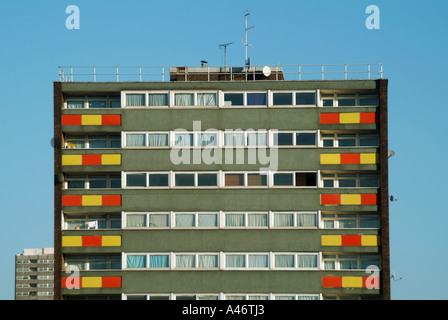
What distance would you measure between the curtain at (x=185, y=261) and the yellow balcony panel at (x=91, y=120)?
12.1 metres

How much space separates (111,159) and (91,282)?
30.9 feet

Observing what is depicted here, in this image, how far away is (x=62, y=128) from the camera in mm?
62844

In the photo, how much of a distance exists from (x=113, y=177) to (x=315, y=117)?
53.4 feet

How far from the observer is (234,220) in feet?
201

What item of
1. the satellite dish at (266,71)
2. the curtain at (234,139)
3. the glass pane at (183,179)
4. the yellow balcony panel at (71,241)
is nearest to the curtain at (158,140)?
the glass pane at (183,179)

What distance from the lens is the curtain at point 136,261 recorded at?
6109 cm

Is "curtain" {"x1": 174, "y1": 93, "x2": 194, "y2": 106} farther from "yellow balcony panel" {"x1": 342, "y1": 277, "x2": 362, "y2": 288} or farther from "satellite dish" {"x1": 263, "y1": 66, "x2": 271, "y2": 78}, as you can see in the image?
"yellow balcony panel" {"x1": 342, "y1": 277, "x2": 362, "y2": 288}

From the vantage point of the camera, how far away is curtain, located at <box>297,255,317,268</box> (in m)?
60.6

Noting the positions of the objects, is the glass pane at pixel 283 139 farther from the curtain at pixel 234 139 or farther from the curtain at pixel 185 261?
the curtain at pixel 185 261

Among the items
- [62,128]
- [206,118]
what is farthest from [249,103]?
[62,128]

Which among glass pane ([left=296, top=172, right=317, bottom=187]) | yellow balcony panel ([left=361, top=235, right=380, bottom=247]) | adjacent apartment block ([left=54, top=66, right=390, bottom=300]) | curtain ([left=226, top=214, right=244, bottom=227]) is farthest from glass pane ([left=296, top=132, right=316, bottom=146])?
yellow balcony panel ([left=361, top=235, right=380, bottom=247])
